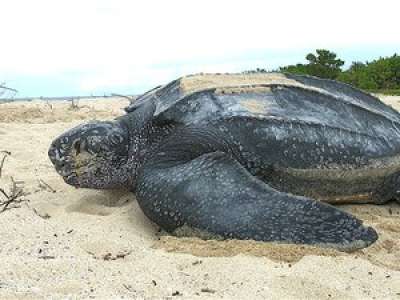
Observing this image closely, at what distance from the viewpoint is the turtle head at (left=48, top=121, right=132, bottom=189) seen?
98.0 inches

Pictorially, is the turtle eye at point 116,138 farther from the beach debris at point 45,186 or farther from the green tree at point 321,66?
the green tree at point 321,66

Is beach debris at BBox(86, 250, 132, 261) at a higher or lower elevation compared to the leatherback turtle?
lower

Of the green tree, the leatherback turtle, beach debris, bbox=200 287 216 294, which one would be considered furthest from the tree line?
beach debris, bbox=200 287 216 294

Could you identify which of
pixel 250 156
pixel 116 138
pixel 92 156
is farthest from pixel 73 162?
pixel 250 156

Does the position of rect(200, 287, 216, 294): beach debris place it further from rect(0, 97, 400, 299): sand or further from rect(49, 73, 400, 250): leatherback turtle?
rect(49, 73, 400, 250): leatherback turtle

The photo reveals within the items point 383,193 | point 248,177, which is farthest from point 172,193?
point 383,193

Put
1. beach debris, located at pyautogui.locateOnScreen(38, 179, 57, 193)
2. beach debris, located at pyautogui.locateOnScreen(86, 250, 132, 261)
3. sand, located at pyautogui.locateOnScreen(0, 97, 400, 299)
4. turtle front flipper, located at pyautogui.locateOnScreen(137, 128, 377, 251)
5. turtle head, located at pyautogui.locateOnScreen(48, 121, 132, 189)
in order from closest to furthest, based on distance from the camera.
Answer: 1. sand, located at pyautogui.locateOnScreen(0, 97, 400, 299)
2. beach debris, located at pyautogui.locateOnScreen(86, 250, 132, 261)
3. turtle front flipper, located at pyautogui.locateOnScreen(137, 128, 377, 251)
4. turtle head, located at pyautogui.locateOnScreen(48, 121, 132, 189)
5. beach debris, located at pyautogui.locateOnScreen(38, 179, 57, 193)

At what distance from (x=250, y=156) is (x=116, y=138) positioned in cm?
65

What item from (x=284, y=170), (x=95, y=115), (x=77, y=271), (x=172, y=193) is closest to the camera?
(x=77, y=271)

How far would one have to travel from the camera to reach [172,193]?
198 centimetres

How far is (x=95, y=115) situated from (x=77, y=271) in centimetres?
439

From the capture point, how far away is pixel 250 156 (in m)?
2.23

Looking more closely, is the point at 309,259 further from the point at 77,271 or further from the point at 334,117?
the point at 334,117

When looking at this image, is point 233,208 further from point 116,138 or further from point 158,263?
point 116,138
